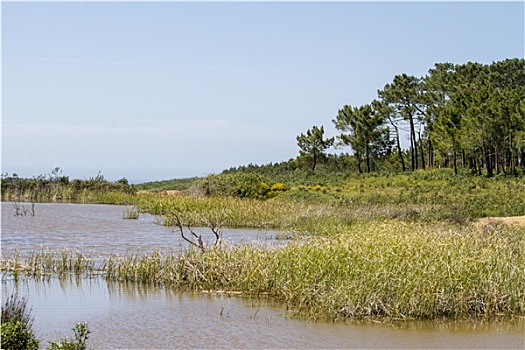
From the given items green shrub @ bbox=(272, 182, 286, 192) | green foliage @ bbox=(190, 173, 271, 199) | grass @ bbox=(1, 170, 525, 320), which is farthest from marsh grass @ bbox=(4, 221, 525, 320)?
green shrub @ bbox=(272, 182, 286, 192)

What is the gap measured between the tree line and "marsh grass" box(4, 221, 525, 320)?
121 feet

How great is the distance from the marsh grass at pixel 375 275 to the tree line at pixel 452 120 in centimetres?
3700

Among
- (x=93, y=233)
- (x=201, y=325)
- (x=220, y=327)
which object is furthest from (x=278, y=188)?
(x=220, y=327)

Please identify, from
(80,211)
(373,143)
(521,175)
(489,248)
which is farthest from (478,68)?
(489,248)

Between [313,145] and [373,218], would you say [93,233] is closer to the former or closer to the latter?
[373,218]

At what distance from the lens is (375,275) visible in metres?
11.9

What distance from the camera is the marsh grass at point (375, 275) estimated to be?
11.9 metres

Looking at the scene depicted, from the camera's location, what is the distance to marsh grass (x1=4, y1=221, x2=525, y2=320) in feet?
38.9

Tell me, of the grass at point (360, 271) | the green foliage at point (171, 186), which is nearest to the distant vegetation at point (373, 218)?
the grass at point (360, 271)

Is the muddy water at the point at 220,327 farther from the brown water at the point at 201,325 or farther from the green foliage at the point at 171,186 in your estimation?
the green foliage at the point at 171,186

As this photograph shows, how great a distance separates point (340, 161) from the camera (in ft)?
264

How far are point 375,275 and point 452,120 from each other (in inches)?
1826

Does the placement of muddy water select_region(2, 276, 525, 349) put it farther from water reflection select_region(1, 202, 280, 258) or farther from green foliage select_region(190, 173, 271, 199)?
green foliage select_region(190, 173, 271, 199)

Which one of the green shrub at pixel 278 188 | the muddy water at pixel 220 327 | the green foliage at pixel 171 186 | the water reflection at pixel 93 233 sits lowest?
the muddy water at pixel 220 327
